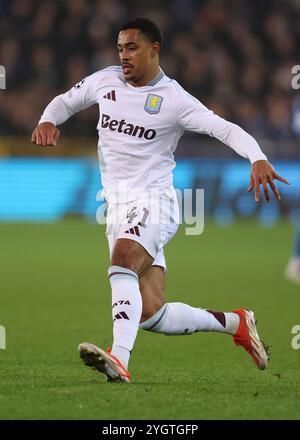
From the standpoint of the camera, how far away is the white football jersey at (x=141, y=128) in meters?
6.09

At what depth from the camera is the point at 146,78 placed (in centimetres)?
621

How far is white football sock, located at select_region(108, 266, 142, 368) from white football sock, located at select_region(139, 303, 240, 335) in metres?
0.33

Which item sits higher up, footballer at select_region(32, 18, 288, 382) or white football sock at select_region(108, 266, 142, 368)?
footballer at select_region(32, 18, 288, 382)

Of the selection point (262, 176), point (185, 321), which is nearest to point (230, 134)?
point (262, 176)

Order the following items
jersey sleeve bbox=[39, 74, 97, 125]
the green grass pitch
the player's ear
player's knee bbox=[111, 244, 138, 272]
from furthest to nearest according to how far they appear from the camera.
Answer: jersey sleeve bbox=[39, 74, 97, 125] → the player's ear → player's knee bbox=[111, 244, 138, 272] → the green grass pitch

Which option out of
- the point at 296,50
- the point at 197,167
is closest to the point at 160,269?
the point at 197,167

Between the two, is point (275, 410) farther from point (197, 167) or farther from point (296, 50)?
point (296, 50)

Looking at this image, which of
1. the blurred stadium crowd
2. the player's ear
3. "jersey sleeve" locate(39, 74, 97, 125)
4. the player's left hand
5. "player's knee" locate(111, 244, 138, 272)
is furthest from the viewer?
the blurred stadium crowd

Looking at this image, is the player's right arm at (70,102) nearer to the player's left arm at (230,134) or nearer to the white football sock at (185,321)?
the player's left arm at (230,134)

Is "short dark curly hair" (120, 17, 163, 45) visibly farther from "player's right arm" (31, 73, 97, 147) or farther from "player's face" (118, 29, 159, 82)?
"player's right arm" (31, 73, 97, 147)

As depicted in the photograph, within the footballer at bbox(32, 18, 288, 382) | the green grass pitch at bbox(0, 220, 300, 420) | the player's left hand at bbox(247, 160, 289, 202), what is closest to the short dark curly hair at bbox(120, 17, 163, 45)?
the footballer at bbox(32, 18, 288, 382)

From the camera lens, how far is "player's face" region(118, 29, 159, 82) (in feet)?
19.9

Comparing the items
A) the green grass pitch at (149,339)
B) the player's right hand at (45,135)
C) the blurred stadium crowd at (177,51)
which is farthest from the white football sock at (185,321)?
the blurred stadium crowd at (177,51)

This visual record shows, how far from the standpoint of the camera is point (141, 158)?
612cm
